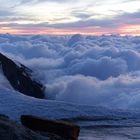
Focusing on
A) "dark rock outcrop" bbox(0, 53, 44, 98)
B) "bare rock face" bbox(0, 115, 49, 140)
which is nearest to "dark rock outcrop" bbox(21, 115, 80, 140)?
"bare rock face" bbox(0, 115, 49, 140)

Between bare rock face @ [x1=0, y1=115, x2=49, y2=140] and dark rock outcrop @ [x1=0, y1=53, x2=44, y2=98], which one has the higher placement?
dark rock outcrop @ [x1=0, y1=53, x2=44, y2=98]

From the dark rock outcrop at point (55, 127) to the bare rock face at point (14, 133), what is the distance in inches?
111

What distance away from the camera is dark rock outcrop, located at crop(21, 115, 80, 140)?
25.2 metres

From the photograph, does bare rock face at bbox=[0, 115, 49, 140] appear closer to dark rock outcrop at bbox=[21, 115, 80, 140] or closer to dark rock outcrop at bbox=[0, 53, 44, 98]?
dark rock outcrop at bbox=[21, 115, 80, 140]

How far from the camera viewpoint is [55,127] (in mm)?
25578

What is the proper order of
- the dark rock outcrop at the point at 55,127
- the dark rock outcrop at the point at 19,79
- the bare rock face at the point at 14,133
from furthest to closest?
the dark rock outcrop at the point at 19,79 < the dark rock outcrop at the point at 55,127 < the bare rock face at the point at 14,133

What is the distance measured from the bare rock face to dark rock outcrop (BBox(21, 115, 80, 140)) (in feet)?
9.27

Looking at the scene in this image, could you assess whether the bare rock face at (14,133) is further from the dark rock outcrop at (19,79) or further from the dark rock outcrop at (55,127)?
the dark rock outcrop at (19,79)

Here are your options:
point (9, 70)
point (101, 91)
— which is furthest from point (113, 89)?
point (9, 70)

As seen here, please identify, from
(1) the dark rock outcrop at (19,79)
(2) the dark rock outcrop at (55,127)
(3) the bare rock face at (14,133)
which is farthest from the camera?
(1) the dark rock outcrop at (19,79)

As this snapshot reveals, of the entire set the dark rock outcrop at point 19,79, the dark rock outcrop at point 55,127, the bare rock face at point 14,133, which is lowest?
the bare rock face at point 14,133

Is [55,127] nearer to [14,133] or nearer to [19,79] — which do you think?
[14,133]

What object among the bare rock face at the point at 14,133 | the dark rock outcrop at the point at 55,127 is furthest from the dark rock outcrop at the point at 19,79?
the bare rock face at the point at 14,133

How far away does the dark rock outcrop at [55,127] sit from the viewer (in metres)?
25.2
